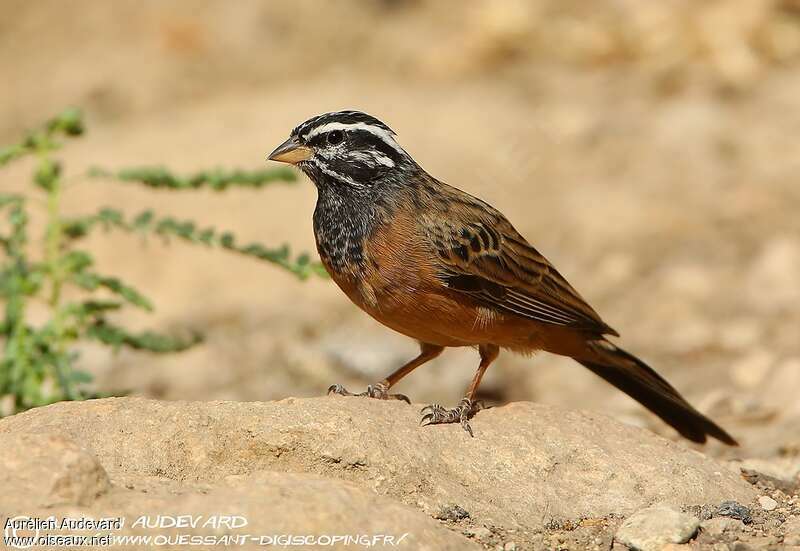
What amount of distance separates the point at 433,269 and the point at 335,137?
0.99 metres

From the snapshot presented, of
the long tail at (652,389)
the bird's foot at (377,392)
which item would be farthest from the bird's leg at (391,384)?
the long tail at (652,389)

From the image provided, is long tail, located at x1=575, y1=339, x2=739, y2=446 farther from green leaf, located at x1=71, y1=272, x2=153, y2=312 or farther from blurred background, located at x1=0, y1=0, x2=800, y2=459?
green leaf, located at x1=71, y1=272, x2=153, y2=312

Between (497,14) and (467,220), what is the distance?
7078 mm

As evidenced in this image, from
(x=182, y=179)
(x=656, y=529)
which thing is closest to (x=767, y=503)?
(x=656, y=529)

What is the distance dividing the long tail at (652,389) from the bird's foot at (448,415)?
54.3 inches

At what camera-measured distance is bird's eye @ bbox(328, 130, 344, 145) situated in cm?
654

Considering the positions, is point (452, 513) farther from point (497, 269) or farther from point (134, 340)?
point (134, 340)

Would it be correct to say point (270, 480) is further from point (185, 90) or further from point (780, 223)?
point (185, 90)

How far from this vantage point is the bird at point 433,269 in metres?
6.04

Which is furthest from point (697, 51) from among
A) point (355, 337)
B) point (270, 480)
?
point (270, 480)

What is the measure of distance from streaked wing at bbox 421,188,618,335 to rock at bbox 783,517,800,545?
73.7 inches

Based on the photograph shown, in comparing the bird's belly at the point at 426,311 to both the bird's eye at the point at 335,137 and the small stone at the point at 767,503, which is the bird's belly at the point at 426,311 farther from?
the small stone at the point at 767,503

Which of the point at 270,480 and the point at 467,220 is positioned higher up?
the point at 467,220

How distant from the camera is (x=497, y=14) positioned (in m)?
13.1
